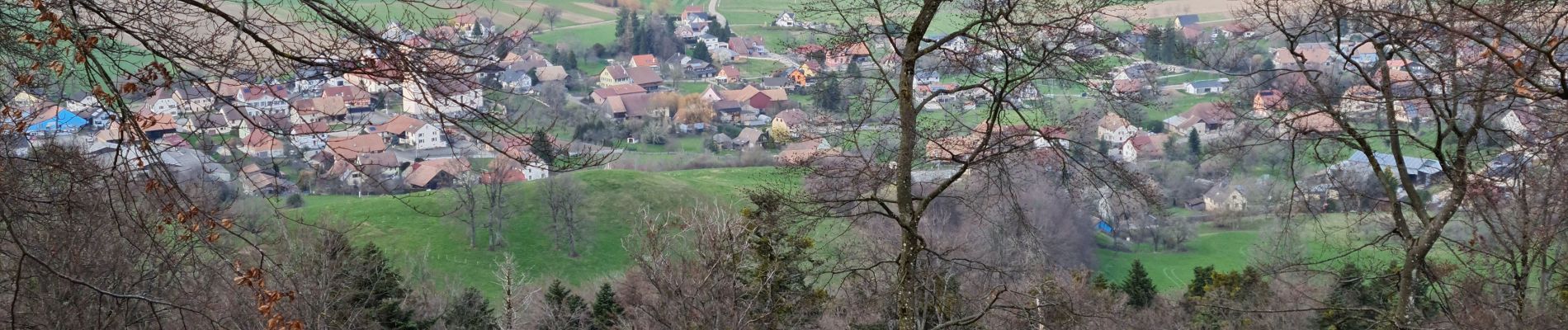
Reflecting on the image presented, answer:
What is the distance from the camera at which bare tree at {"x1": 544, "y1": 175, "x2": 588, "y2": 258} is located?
117 ft

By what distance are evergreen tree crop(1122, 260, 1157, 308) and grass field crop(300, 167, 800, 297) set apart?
14171 mm

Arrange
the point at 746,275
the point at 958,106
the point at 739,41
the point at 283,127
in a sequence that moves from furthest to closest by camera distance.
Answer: the point at 739,41 → the point at 746,275 → the point at 958,106 → the point at 283,127

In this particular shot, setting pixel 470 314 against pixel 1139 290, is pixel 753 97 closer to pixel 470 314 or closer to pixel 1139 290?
pixel 1139 290

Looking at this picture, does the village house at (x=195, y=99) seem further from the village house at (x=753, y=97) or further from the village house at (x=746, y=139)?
the village house at (x=753, y=97)

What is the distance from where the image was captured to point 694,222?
10281 mm

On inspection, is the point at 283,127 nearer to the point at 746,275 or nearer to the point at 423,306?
the point at 746,275

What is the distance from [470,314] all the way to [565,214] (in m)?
17.4

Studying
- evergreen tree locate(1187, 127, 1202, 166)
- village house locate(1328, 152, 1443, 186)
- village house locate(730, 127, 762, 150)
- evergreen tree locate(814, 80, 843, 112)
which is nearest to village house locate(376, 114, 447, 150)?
evergreen tree locate(814, 80, 843, 112)

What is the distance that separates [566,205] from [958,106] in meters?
30.6

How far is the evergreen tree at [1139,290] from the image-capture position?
21.0 m

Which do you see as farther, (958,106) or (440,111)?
(958,106)

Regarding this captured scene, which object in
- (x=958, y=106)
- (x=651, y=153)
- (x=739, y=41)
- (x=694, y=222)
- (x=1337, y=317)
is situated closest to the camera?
(x=958, y=106)

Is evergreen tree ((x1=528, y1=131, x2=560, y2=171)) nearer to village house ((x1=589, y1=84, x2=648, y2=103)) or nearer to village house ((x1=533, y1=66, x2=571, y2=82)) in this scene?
village house ((x1=589, y1=84, x2=648, y2=103))

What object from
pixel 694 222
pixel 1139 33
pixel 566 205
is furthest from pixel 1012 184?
pixel 566 205
